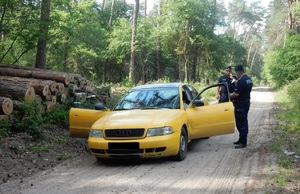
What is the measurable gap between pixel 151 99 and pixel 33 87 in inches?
174

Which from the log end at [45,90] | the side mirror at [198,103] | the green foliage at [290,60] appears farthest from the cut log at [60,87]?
the green foliage at [290,60]

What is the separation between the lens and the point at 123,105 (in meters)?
7.91

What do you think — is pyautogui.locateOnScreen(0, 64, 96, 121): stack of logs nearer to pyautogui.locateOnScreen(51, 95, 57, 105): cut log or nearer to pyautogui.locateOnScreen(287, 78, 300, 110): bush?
pyautogui.locateOnScreen(51, 95, 57, 105): cut log

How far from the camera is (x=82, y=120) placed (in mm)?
7797

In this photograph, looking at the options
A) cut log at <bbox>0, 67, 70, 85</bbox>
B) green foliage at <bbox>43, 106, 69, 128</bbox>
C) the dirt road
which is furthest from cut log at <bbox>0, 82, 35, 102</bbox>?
the dirt road

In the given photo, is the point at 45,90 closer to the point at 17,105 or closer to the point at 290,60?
the point at 17,105

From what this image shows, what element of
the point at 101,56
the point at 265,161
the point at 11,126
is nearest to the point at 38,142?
the point at 11,126

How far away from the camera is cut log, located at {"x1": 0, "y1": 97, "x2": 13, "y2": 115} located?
27.6 ft

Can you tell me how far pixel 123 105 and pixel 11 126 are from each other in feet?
10.4

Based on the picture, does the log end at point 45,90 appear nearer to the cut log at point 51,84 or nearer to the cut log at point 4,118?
the cut log at point 51,84

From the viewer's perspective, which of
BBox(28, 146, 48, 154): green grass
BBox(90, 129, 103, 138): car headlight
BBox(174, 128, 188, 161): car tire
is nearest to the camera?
BBox(90, 129, 103, 138): car headlight

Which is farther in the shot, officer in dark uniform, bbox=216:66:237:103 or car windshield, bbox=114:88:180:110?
officer in dark uniform, bbox=216:66:237:103

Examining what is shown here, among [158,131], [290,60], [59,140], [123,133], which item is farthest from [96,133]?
[290,60]

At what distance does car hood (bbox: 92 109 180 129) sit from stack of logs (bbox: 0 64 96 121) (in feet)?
10.7
